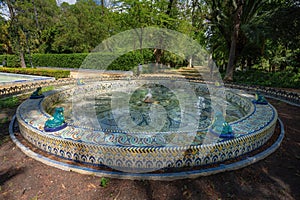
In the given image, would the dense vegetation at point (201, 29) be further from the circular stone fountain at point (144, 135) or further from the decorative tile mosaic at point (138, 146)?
the decorative tile mosaic at point (138, 146)

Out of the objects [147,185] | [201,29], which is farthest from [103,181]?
[201,29]

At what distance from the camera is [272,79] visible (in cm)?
1376

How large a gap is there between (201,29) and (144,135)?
1841cm

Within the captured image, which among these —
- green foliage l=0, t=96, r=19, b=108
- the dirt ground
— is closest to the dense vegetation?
the dirt ground

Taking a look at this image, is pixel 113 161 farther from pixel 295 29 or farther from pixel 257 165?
pixel 295 29

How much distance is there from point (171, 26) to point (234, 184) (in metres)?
19.1

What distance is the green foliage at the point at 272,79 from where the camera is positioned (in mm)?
12656

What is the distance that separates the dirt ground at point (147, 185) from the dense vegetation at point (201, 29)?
10.2 meters

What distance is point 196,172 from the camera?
10.8 ft

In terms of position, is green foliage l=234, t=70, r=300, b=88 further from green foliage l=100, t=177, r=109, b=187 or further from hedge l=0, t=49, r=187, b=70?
green foliage l=100, t=177, r=109, b=187

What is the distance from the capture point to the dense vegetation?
43.2ft

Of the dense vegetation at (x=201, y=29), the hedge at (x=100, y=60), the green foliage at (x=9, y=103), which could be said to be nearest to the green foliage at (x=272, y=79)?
the dense vegetation at (x=201, y=29)

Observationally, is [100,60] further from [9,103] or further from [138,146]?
[138,146]

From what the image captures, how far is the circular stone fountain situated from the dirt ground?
0.31 metres
